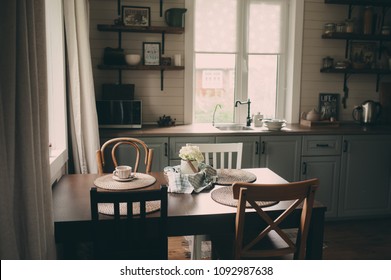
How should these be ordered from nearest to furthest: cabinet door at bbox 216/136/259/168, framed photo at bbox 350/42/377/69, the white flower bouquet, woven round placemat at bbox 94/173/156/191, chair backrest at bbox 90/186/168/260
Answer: chair backrest at bbox 90/186/168/260, woven round placemat at bbox 94/173/156/191, the white flower bouquet, cabinet door at bbox 216/136/259/168, framed photo at bbox 350/42/377/69

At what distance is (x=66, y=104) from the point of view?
2992 mm

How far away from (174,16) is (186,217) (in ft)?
8.44

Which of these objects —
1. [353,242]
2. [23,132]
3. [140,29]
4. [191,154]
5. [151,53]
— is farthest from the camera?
[151,53]

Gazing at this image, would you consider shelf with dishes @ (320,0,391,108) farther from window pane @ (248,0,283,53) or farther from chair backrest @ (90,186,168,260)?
chair backrest @ (90,186,168,260)

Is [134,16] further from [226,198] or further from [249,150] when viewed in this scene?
[226,198]

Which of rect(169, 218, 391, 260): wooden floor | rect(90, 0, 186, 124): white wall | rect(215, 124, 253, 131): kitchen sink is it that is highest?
rect(90, 0, 186, 124): white wall

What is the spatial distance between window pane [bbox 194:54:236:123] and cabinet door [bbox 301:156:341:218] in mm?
1051

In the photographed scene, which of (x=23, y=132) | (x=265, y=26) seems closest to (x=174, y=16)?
(x=265, y=26)

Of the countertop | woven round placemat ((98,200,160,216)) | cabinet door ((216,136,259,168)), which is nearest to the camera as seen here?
woven round placemat ((98,200,160,216))

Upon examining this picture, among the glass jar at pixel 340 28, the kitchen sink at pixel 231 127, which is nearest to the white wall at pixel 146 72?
the kitchen sink at pixel 231 127

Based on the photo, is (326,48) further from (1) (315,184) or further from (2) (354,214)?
(1) (315,184)

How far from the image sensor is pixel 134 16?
150 inches

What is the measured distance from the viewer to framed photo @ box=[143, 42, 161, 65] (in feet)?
12.8

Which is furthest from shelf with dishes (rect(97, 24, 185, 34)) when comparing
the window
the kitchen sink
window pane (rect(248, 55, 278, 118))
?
the kitchen sink
